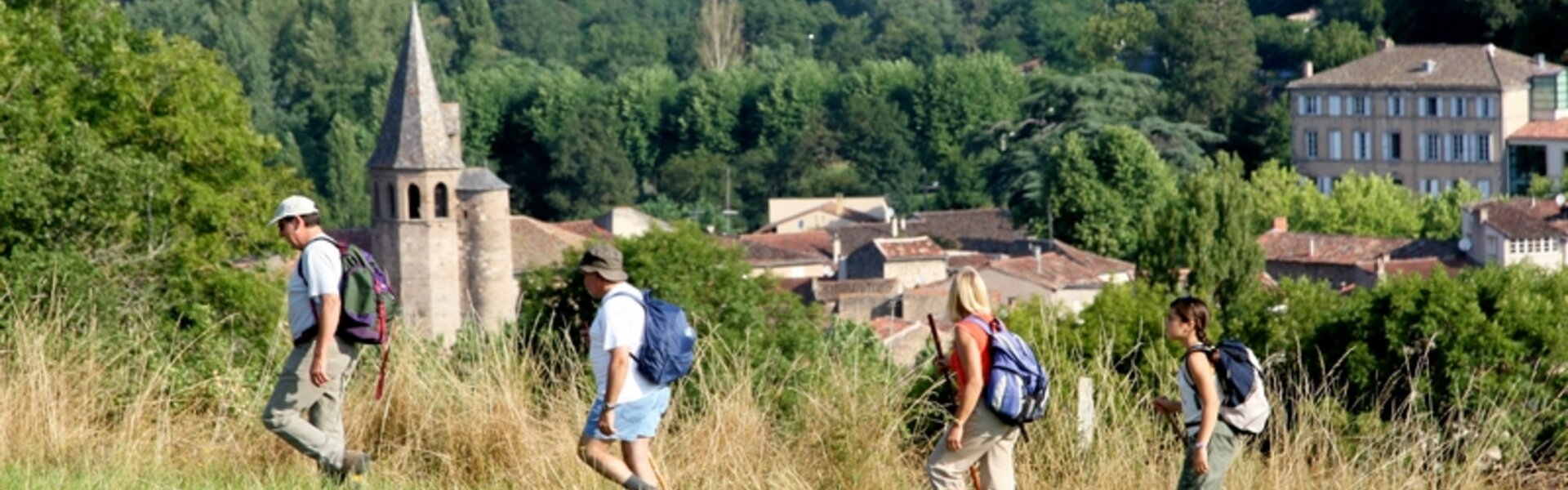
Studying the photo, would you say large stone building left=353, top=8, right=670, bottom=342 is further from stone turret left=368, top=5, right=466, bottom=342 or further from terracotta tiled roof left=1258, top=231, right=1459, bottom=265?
terracotta tiled roof left=1258, top=231, right=1459, bottom=265

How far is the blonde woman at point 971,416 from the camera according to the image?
905cm

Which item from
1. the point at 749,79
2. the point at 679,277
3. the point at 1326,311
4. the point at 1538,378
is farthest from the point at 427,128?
the point at 749,79

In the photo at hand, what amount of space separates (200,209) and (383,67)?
259 ft

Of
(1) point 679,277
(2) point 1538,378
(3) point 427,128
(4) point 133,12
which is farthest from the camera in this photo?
(4) point 133,12

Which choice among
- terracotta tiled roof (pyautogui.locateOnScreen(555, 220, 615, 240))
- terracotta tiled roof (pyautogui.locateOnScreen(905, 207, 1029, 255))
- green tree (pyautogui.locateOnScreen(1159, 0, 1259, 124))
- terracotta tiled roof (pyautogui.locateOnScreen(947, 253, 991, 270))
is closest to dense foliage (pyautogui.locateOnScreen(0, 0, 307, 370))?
terracotta tiled roof (pyautogui.locateOnScreen(947, 253, 991, 270))

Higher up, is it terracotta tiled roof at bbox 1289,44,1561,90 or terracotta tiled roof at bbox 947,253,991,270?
terracotta tiled roof at bbox 1289,44,1561,90

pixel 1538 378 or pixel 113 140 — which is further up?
pixel 113 140

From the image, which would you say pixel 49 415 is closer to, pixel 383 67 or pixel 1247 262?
pixel 1247 262

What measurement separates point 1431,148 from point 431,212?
41106mm

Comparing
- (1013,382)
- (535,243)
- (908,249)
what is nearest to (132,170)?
(1013,382)

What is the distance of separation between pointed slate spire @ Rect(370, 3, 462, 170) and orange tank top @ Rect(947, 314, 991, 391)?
5148 cm

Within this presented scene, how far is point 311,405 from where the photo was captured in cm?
964

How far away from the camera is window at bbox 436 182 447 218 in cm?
6034

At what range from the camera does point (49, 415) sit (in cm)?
1002
